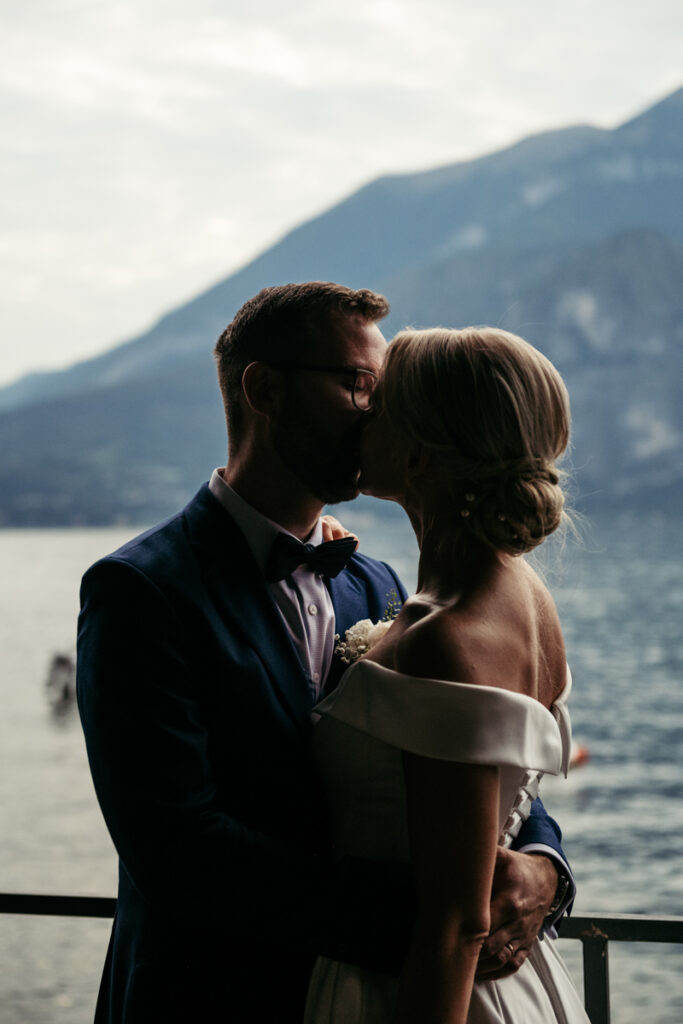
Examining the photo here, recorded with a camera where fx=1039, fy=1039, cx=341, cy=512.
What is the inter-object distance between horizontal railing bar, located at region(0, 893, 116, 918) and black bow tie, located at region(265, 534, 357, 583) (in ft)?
2.14

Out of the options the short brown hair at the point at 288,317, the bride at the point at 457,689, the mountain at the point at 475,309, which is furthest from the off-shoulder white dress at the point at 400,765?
the mountain at the point at 475,309

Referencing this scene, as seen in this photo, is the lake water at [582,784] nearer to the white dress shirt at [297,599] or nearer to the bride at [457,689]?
the white dress shirt at [297,599]

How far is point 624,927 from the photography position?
1689mm

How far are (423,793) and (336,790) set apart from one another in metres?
0.24

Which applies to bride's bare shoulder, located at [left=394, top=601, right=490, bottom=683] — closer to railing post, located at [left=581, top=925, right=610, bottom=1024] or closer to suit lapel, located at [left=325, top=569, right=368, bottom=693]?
suit lapel, located at [left=325, top=569, right=368, bottom=693]

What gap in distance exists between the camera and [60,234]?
102m

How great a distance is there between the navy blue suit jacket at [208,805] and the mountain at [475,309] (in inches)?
2214

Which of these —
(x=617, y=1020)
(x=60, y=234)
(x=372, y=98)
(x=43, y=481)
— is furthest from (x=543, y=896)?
(x=372, y=98)

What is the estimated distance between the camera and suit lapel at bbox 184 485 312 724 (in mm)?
1532

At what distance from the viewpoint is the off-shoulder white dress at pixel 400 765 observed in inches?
49.3

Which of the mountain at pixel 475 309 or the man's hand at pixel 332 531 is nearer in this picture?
the man's hand at pixel 332 531

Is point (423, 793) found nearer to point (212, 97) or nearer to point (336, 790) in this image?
point (336, 790)

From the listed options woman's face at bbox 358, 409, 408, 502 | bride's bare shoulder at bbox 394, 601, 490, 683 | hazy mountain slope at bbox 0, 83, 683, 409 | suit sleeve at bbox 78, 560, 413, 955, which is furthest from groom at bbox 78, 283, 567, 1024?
hazy mountain slope at bbox 0, 83, 683, 409

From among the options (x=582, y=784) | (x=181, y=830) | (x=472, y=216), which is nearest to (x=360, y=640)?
(x=181, y=830)
